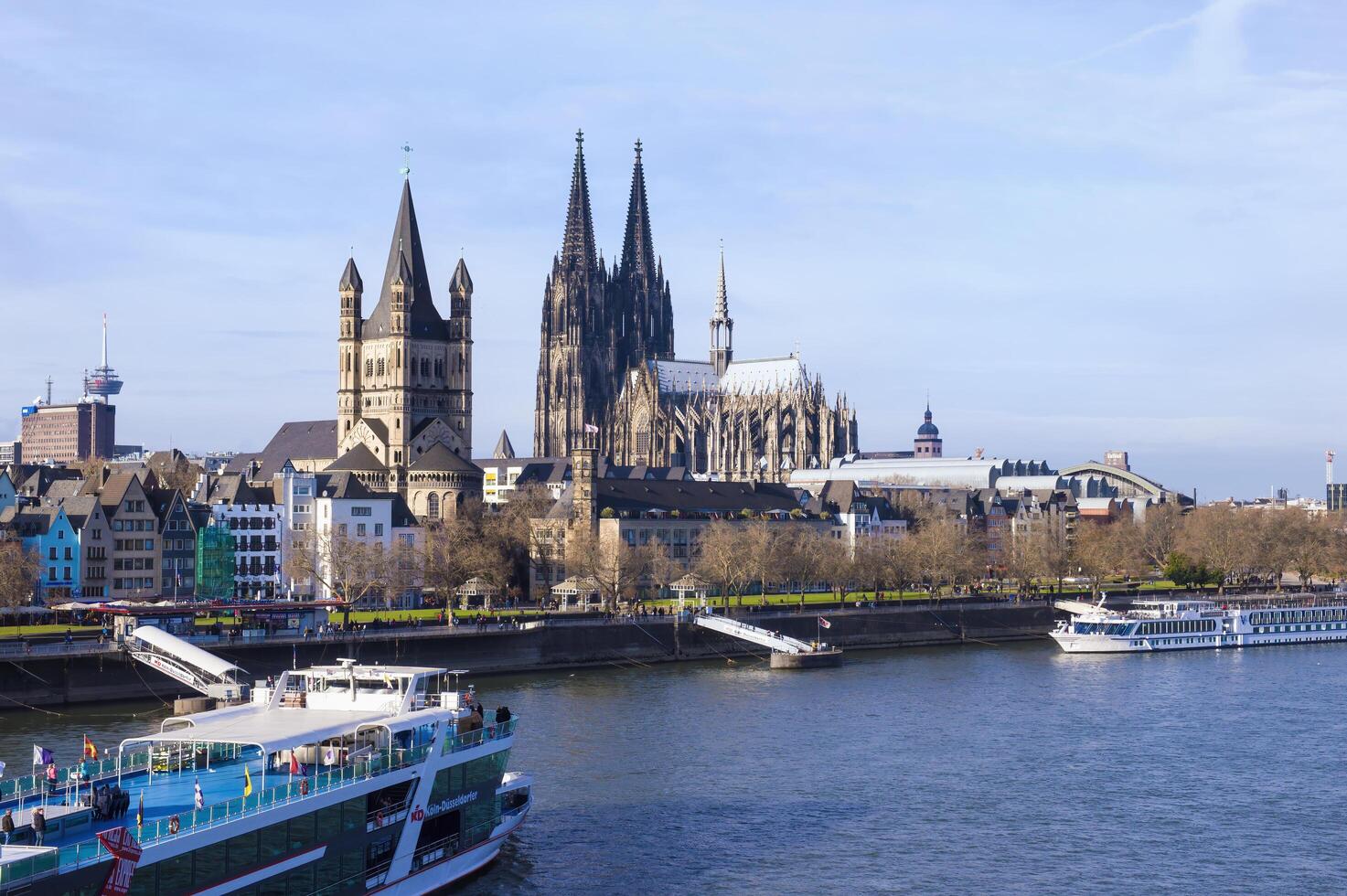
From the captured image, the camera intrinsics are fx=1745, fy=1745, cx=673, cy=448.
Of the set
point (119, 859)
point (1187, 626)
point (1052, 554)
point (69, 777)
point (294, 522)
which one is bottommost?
point (119, 859)

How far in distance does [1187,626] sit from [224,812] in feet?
315

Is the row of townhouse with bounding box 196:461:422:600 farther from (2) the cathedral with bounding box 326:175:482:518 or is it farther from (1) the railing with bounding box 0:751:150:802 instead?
(1) the railing with bounding box 0:751:150:802

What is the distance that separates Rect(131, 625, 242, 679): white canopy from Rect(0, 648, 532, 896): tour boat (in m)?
23.0

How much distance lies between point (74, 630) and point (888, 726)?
142 ft

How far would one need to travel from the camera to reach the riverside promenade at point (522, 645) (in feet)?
253

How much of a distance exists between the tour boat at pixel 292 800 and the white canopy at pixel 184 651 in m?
23.0

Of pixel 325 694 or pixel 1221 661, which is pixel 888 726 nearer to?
pixel 325 694

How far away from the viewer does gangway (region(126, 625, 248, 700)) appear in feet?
246

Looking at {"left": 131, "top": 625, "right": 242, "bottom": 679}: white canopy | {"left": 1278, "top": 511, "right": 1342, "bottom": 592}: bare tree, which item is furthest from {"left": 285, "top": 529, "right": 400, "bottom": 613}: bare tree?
{"left": 1278, "top": 511, "right": 1342, "bottom": 592}: bare tree

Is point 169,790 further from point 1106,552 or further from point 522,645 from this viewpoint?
point 1106,552

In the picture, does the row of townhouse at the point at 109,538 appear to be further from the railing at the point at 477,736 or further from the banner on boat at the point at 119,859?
the banner on boat at the point at 119,859

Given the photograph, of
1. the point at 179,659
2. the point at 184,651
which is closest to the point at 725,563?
the point at 179,659

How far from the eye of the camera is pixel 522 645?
314ft

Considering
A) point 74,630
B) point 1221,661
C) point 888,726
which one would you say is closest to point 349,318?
point 74,630
